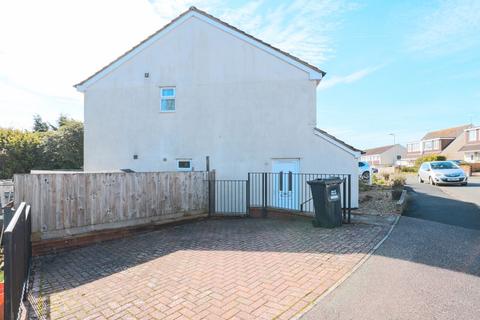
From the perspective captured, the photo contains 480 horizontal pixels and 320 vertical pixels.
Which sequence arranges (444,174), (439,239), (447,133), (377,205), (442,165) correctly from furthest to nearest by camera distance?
(447,133) < (442,165) < (444,174) < (377,205) < (439,239)

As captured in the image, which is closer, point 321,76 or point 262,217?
point 262,217

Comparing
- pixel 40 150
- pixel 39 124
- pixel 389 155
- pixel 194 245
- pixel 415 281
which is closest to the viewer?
pixel 415 281

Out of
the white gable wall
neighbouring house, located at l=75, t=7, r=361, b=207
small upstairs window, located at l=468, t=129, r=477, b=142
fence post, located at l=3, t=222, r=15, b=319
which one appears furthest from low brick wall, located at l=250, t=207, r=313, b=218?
small upstairs window, located at l=468, t=129, r=477, b=142

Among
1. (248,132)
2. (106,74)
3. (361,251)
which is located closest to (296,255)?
(361,251)

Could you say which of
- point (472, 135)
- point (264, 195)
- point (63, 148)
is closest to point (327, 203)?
point (264, 195)

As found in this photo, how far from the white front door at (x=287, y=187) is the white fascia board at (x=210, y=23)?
11.7ft

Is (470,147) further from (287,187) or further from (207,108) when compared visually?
(207,108)

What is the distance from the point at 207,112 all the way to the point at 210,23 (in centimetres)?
368

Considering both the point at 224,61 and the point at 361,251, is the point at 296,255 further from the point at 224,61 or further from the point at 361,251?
the point at 224,61

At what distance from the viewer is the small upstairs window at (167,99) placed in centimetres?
1248

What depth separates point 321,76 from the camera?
1163cm

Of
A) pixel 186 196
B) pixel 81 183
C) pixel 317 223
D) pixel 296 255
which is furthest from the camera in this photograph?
pixel 186 196

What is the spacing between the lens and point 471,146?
46594mm

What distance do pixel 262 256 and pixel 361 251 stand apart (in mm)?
2004
